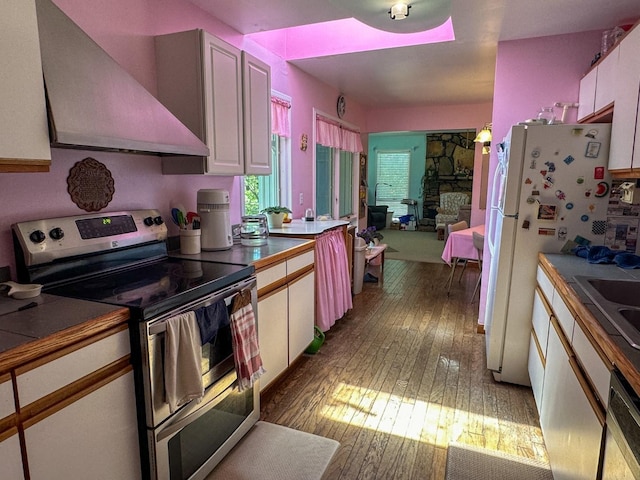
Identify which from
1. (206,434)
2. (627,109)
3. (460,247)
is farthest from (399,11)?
(460,247)

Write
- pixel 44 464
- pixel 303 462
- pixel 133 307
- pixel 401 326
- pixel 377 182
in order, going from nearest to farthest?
1. pixel 44 464
2. pixel 133 307
3. pixel 303 462
4. pixel 401 326
5. pixel 377 182

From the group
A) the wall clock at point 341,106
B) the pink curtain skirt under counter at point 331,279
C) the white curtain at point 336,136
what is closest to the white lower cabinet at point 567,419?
the pink curtain skirt under counter at point 331,279

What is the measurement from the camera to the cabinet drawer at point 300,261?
95.3 inches

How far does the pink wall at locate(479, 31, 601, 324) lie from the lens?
284cm

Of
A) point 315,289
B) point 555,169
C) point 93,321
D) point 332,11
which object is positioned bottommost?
point 315,289

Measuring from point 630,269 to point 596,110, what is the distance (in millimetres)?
1019

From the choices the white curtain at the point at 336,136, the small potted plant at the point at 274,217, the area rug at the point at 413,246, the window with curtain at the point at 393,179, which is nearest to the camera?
the small potted plant at the point at 274,217

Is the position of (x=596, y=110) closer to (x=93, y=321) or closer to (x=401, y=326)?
(x=401, y=326)

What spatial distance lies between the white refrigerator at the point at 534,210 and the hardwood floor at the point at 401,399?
0.35m

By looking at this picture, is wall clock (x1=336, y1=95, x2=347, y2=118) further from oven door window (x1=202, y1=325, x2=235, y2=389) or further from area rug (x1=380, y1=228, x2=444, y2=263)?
oven door window (x1=202, y1=325, x2=235, y2=389)

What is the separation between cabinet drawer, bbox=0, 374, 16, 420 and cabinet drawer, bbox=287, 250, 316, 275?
1.54 metres

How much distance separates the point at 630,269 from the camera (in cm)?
194

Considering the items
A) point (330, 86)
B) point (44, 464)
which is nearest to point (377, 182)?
point (330, 86)

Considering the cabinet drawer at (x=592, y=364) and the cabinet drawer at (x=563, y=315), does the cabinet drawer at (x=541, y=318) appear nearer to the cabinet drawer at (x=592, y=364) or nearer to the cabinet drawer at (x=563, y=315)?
the cabinet drawer at (x=563, y=315)
